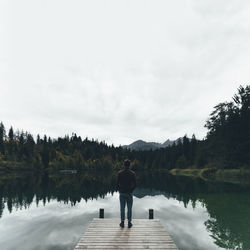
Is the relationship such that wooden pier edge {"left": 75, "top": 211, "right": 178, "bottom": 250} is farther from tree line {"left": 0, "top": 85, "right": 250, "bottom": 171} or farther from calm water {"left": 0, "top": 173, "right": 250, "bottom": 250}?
tree line {"left": 0, "top": 85, "right": 250, "bottom": 171}

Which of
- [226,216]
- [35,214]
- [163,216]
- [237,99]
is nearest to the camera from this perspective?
[226,216]

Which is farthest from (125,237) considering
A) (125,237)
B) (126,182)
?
(126,182)

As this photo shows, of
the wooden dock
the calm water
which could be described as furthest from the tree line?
the wooden dock

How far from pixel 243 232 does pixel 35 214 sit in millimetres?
19516

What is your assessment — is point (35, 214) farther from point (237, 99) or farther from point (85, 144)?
point (85, 144)

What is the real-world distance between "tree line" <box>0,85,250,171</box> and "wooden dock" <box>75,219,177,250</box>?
60.0 metres

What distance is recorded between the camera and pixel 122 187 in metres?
10.2

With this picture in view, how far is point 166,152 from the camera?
154500mm

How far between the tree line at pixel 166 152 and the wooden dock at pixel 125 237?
6000cm

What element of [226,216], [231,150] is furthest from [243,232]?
[231,150]

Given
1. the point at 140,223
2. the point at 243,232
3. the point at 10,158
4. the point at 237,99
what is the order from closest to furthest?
the point at 140,223
the point at 243,232
the point at 237,99
the point at 10,158

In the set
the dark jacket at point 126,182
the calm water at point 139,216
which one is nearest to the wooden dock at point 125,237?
the dark jacket at point 126,182

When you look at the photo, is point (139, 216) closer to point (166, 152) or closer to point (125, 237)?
point (125, 237)

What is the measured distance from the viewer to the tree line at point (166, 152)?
208 feet
